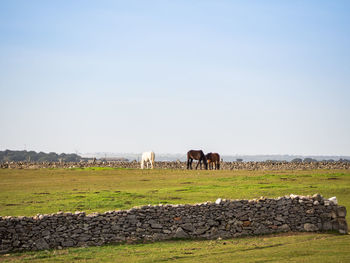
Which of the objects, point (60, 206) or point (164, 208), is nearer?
point (164, 208)

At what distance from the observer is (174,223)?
70.1ft

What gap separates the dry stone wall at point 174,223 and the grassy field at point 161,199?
0.75m

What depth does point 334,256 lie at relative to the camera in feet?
55.3

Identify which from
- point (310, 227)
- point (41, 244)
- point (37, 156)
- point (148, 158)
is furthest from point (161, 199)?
point (37, 156)

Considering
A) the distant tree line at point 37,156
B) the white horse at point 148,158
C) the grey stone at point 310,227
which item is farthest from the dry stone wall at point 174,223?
the distant tree line at point 37,156

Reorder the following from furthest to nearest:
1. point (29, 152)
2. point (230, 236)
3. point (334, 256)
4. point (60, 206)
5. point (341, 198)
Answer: point (29, 152) < point (341, 198) < point (60, 206) < point (230, 236) < point (334, 256)

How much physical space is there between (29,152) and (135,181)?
142 m

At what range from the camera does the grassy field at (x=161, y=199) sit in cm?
1756

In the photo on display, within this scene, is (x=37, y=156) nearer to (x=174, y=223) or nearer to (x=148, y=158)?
(x=148, y=158)

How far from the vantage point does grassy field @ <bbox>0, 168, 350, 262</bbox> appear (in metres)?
17.6

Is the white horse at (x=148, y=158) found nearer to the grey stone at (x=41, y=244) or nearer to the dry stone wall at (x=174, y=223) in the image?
the dry stone wall at (x=174, y=223)

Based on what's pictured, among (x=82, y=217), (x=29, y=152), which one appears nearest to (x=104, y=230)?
(x=82, y=217)

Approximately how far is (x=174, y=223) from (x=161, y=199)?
705 cm

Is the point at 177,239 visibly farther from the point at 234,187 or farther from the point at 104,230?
the point at 234,187
